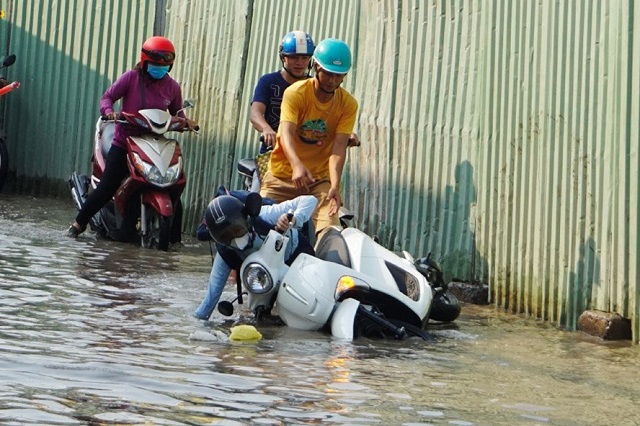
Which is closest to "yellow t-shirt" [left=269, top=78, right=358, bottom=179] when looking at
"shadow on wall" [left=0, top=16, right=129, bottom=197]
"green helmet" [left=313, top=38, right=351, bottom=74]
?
"green helmet" [left=313, top=38, right=351, bottom=74]

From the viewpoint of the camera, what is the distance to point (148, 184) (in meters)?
13.1

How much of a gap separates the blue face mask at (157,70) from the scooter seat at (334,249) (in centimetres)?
394

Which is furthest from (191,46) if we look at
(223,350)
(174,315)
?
(223,350)

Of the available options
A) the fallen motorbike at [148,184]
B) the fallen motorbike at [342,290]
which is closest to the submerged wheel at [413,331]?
the fallen motorbike at [342,290]

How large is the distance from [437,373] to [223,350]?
120 centimetres

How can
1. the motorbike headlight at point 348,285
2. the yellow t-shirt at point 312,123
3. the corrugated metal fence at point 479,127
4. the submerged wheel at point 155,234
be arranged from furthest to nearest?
the submerged wheel at point 155,234 < the yellow t-shirt at point 312,123 < the corrugated metal fence at point 479,127 < the motorbike headlight at point 348,285

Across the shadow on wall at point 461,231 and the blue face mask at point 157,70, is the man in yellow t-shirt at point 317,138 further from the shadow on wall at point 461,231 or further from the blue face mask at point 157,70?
the blue face mask at point 157,70

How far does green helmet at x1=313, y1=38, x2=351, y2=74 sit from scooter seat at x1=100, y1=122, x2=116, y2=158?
3897 millimetres

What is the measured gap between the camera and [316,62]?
10.4 m

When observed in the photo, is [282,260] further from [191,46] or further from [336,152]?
[191,46]

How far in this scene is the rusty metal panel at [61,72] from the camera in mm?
16469

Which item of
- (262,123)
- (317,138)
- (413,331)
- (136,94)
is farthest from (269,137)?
(413,331)

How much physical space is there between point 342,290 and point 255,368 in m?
1.57

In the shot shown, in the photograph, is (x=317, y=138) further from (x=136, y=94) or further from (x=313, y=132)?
(x=136, y=94)
